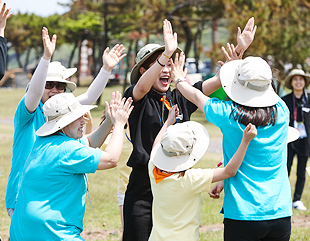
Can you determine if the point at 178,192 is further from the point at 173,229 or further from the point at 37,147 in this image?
the point at 37,147

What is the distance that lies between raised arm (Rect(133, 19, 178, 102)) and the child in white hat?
0.52 m

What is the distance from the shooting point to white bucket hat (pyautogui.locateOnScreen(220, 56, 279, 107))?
2.82 metres

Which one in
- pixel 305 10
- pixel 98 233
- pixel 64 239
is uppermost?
pixel 305 10

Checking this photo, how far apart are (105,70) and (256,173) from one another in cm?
166

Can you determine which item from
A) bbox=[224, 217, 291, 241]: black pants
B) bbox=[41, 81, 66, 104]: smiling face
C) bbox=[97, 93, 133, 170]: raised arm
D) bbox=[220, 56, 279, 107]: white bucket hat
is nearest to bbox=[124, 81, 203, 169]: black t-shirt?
bbox=[97, 93, 133, 170]: raised arm

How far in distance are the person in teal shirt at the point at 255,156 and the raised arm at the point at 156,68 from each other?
0.55 metres

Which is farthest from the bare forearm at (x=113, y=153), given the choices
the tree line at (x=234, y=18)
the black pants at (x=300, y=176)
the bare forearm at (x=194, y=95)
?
the tree line at (x=234, y=18)

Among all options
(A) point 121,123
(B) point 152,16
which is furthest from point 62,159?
(B) point 152,16

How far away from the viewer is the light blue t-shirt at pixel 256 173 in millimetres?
2832

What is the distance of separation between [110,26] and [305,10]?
50.3 feet

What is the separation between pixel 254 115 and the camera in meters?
2.83

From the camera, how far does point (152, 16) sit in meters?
25.4

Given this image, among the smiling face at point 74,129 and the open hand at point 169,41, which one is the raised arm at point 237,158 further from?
the smiling face at point 74,129

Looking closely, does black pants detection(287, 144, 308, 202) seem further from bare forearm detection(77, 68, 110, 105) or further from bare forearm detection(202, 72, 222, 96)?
bare forearm detection(77, 68, 110, 105)
